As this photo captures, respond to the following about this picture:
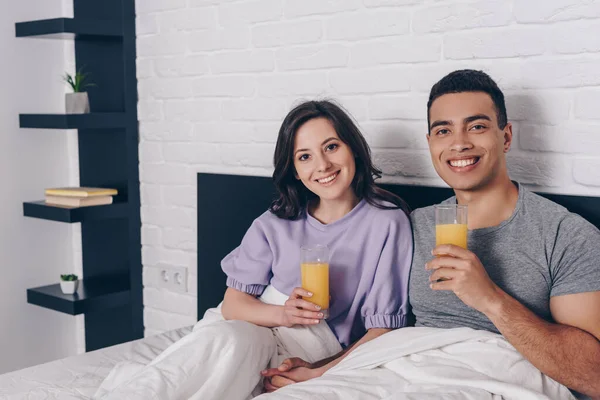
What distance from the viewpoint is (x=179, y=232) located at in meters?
2.83

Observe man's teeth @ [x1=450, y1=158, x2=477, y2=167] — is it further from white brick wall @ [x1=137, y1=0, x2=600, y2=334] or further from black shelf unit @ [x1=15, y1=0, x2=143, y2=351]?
black shelf unit @ [x1=15, y1=0, x2=143, y2=351]

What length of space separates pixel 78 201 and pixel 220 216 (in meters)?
0.56

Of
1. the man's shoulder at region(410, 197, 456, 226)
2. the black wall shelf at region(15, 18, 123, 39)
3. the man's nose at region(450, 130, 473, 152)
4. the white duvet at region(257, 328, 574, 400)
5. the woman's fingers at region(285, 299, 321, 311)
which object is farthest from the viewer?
the black wall shelf at region(15, 18, 123, 39)

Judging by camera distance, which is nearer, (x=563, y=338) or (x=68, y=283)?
(x=563, y=338)

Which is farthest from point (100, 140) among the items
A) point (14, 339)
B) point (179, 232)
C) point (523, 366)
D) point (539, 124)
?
point (523, 366)

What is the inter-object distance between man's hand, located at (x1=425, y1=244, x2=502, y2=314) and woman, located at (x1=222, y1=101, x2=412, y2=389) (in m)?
0.35

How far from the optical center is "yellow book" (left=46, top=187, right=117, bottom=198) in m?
2.80

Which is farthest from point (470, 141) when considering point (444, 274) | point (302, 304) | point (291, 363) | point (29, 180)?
point (29, 180)

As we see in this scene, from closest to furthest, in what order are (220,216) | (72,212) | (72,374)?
(72,374), (220,216), (72,212)

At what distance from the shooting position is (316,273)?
186 centimetres

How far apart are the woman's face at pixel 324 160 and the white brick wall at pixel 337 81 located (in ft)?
0.79

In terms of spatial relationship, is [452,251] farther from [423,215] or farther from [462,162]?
[423,215]

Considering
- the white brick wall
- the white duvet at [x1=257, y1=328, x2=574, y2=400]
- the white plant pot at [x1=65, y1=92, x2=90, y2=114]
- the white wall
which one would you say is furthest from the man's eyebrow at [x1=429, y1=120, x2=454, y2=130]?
the white wall

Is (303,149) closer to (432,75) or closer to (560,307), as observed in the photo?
(432,75)
